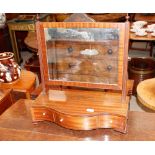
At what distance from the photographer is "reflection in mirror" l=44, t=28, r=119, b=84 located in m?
1.21

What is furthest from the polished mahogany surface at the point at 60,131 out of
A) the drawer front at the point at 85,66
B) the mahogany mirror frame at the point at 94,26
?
the drawer front at the point at 85,66

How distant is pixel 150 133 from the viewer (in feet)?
4.10

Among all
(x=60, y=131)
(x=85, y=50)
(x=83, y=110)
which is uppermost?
(x=85, y=50)

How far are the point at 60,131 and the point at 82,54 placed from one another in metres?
0.46

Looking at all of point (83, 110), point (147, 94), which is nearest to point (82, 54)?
point (83, 110)

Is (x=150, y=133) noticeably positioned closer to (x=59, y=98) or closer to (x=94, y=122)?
(x=94, y=122)

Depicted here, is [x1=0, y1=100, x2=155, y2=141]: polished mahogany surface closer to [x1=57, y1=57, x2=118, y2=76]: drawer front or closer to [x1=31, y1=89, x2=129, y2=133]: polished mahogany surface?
[x1=31, y1=89, x2=129, y2=133]: polished mahogany surface

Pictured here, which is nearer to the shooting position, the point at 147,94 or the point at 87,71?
the point at 87,71

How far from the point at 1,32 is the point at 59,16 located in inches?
34.9

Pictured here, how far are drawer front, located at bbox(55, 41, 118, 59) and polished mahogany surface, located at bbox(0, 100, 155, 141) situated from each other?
1.39 ft

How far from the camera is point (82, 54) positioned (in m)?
1.32

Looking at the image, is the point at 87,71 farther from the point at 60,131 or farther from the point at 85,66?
the point at 60,131

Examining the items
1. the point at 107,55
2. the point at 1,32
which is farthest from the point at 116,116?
the point at 1,32

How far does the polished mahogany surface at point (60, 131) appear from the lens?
1235mm
